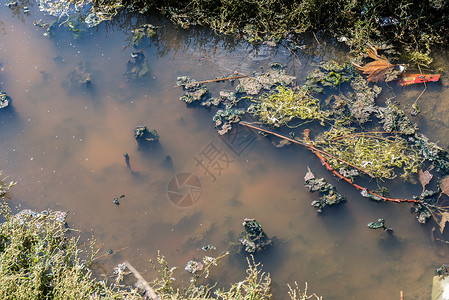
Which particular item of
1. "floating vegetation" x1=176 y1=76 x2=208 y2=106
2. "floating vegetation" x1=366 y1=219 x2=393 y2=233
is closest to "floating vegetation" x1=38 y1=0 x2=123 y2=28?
"floating vegetation" x1=176 y1=76 x2=208 y2=106

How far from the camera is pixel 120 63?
4.72 meters

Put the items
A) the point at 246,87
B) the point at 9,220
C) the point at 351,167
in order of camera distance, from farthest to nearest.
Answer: the point at 246,87, the point at 351,167, the point at 9,220

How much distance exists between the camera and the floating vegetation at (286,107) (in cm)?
409

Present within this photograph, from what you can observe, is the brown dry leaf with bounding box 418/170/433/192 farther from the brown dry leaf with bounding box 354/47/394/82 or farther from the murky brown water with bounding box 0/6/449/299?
the brown dry leaf with bounding box 354/47/394/82

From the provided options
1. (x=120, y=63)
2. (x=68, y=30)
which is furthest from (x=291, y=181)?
(x=68, y=30)

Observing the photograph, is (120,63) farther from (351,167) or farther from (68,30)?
(351,167)

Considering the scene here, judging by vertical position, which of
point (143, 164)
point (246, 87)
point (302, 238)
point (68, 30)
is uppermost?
point (68, 30)

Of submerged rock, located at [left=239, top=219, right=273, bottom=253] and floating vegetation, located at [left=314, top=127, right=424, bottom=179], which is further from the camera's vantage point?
floating vegetation, located at [left=314, top=127, right=424, bottom=179]

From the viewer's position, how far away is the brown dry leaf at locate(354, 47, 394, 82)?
430cm

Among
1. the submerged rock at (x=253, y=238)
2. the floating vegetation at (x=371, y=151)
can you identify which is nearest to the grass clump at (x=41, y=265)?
the submerged rock at (x=253, y=238)

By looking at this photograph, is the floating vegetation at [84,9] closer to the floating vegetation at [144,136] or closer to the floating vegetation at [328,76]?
the floating vegetation at [144,136]

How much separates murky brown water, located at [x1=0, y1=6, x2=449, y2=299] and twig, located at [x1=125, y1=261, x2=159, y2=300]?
0.08m

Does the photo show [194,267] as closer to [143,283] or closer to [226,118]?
[143,283]

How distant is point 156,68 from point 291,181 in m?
2.23
